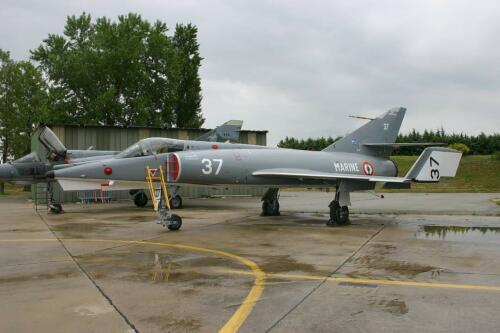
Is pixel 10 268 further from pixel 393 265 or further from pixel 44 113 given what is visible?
pixel 44 113

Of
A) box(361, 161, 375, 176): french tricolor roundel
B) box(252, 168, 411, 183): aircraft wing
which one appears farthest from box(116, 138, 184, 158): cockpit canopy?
box(361, 161, 375, 176): french tricolor roundel

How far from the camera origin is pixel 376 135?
1616 cm

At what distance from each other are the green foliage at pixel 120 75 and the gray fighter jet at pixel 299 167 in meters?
31.7

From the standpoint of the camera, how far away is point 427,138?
59.1m

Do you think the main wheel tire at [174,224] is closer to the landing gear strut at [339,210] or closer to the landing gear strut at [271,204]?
the landing gear strut at [339,210]

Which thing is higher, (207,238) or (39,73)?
(39,73)

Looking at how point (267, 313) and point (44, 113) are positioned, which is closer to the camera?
point (267, 313)

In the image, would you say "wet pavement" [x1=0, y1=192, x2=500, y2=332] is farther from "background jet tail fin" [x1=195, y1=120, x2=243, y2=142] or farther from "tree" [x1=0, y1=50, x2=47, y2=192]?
"tree" [x1=0, y1=50, x2=47, y2=192]

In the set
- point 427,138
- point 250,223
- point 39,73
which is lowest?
point 250,223

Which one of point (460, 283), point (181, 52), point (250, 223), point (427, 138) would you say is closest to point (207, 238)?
point (250, 223)

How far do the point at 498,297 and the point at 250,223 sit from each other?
880 cm

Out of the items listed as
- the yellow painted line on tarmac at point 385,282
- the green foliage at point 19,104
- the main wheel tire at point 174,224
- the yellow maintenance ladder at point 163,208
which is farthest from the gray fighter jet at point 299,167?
the green foliage at point 19,104

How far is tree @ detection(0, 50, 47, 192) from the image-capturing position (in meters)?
46.9

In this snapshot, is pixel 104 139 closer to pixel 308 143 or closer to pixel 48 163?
pixel 48 163
